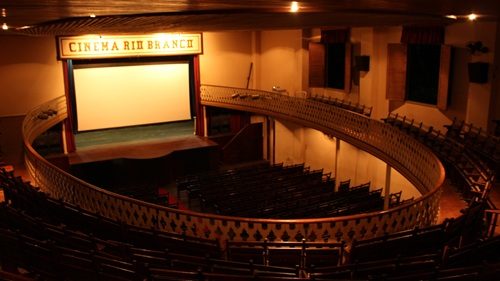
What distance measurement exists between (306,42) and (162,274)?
1504cm

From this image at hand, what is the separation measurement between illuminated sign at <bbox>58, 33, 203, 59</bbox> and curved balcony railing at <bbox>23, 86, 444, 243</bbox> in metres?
3.44

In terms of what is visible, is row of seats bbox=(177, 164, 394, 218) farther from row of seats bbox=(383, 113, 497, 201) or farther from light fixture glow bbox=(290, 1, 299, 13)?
light fixture glow bbox=(290, 1, 299, 13)

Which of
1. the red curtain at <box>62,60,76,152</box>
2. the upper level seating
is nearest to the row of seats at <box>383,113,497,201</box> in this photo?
the upper level seating

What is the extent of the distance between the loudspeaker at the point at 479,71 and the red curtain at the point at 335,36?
218 inches

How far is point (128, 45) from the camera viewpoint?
18.5m

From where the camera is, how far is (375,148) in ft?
43.9

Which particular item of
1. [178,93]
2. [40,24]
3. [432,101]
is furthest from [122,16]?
[178,93]

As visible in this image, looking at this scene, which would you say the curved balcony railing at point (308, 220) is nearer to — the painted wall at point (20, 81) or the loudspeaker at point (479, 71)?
the painted wall at point (20, 81)

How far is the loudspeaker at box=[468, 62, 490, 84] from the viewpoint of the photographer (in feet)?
39.8

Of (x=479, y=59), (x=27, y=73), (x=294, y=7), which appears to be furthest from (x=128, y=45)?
(x=294, y=7)

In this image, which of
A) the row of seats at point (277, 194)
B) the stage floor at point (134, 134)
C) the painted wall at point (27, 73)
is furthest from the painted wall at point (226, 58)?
the painted wall at point (27, 73)

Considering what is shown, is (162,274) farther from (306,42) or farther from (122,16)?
(306,42)

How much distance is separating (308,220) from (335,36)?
37.5ft

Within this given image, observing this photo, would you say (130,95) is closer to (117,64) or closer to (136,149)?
(117,64)
